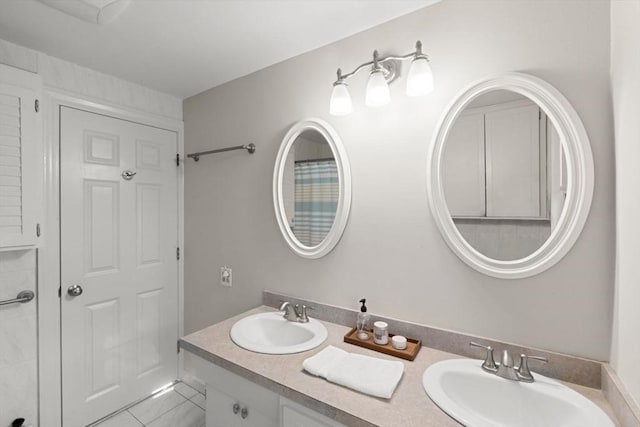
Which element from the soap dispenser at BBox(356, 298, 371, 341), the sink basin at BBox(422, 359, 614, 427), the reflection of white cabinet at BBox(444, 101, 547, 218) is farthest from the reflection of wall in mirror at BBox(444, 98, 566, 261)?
the soap dispenser at BBox(356, 298, 371, 341)

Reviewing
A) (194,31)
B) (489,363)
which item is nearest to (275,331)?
(489,363)

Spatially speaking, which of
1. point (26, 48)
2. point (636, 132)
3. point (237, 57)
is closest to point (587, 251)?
point (636, 132)

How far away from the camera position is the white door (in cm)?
170

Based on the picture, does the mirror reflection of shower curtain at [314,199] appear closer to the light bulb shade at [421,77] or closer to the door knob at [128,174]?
the light bulb shade at [421,77]

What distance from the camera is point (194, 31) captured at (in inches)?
55.3

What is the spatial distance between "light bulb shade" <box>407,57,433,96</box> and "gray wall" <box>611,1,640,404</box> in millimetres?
533

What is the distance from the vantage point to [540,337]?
40.1 inches

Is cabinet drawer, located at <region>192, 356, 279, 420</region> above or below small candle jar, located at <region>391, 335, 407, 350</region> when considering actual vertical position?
below

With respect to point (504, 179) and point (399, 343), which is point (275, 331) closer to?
point (399, 343)

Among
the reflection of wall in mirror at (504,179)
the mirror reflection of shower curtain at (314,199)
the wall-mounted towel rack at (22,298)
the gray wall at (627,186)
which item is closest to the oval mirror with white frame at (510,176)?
the reflection of wall in mirror at (504,179)

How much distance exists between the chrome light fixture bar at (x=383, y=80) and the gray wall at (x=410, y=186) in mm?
64

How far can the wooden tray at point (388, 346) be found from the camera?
A: 3.69 ft

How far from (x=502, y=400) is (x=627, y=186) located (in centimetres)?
75

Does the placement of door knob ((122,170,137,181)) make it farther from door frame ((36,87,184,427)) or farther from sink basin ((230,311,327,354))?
sink basin ((230,311,327,354))
